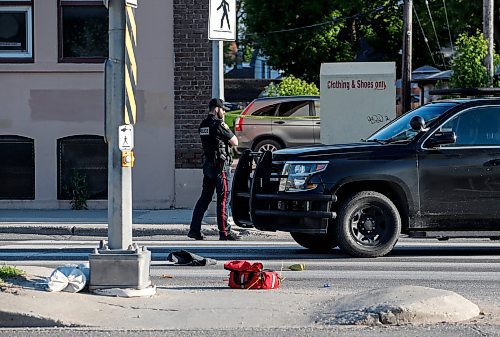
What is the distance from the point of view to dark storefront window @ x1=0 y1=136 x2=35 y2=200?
61.3ft

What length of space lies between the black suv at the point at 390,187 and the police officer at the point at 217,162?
191 cm

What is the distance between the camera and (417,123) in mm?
11922

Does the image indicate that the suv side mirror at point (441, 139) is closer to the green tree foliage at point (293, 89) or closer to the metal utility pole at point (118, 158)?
the metal utility pole at point (118, 158)

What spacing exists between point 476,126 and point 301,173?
2.19 m

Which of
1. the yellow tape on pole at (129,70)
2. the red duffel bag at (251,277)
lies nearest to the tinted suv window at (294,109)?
the red duffel bag at (251,277)

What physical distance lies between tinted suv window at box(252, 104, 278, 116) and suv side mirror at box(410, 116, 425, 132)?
16609 millimetres

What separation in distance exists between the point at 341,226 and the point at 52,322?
4.64m

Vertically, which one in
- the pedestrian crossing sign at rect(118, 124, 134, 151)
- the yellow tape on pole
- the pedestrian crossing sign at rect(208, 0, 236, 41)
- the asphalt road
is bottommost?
the asphalt road

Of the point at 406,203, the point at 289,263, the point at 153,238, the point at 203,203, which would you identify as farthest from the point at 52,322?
the point at 153,238

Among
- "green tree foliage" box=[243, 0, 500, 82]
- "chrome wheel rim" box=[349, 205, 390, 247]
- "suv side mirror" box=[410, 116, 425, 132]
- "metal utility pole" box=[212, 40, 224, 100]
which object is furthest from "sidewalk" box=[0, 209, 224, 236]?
"green tree foliage" box=[243, 0, 500, 82]

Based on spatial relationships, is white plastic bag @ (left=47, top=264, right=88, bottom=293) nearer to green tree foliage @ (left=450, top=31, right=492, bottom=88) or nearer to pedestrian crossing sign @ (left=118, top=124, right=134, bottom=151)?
pedestrian crossing sign @ (left=118, top=124, right=134, bottom=151)

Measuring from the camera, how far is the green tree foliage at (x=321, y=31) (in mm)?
53000

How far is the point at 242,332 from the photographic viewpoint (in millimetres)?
7676

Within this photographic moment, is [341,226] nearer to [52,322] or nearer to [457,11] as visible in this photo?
[52,322]
